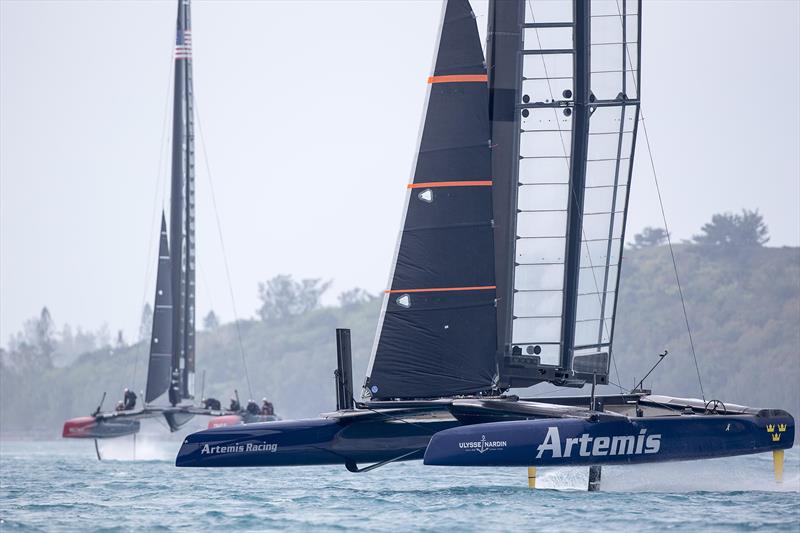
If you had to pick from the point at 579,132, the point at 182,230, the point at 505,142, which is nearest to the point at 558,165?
the point at 579,132

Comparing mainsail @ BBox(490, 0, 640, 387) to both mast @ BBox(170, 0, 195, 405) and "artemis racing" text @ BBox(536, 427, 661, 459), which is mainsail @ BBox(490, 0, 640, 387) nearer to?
"artemis racing" text @ BBox(536, 427, 661, 459)

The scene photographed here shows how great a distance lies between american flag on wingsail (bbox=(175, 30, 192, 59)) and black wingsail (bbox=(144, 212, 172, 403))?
4226 mm

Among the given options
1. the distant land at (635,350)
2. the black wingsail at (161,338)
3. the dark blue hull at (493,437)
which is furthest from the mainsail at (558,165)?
the distant land at (635,350)

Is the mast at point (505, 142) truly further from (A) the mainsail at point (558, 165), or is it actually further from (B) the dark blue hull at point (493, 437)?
(B) the dark blue hull at point (493, 437)

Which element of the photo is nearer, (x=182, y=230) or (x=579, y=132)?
(x=579, y=132)

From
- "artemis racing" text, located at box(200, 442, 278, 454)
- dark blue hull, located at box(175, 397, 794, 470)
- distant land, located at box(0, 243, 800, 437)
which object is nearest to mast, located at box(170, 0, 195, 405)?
dark blue hull, located at box(175, 397, 794, 470)

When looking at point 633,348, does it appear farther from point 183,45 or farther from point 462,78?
point 462,78

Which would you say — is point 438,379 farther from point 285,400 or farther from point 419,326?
point 285,400

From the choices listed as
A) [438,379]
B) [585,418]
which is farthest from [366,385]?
[585,418]

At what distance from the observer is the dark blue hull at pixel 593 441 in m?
16.1

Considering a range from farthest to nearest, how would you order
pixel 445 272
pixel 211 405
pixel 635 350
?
pixel 635 350 < pixel 211 405 < pixel 445 272

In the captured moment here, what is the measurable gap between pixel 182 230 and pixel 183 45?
4946 millimetres

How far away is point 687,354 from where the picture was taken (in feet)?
388

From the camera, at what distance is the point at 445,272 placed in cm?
1734
